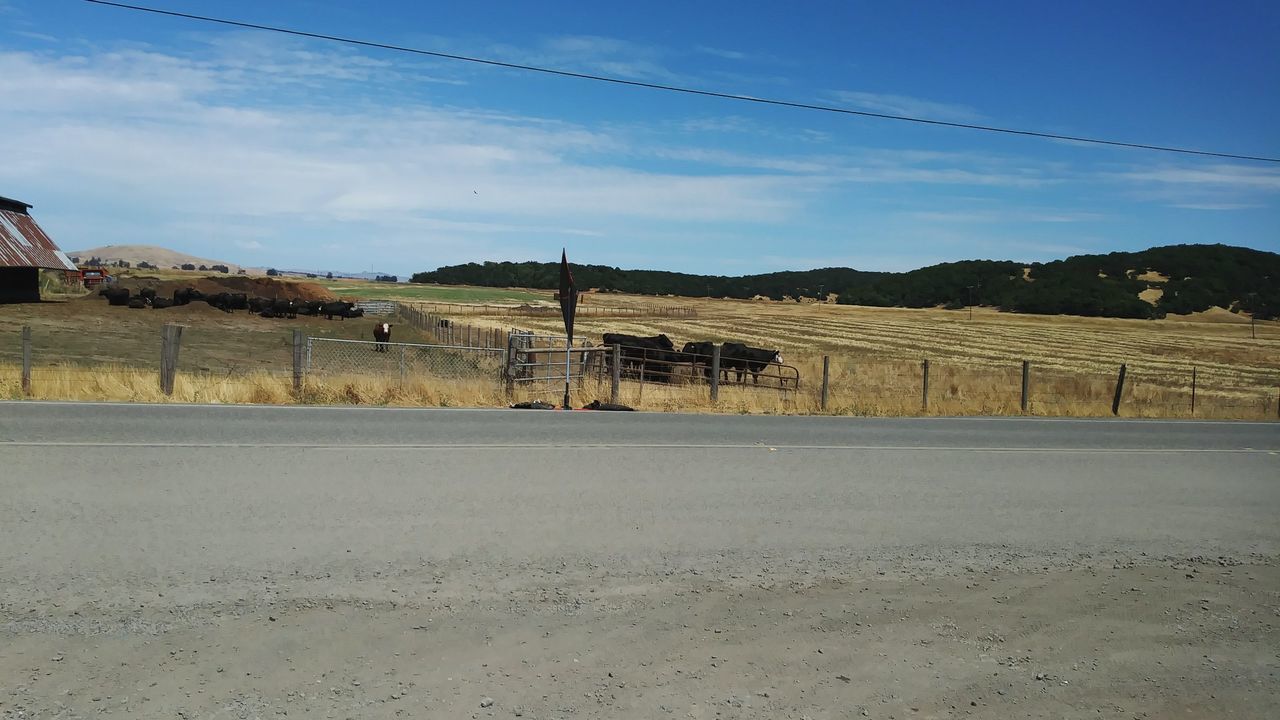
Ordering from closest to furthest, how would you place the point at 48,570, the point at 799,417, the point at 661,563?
the point at 48,570, the point at 661,563, the point at 799,417

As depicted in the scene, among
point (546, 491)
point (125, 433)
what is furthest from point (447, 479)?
point (125, 433)

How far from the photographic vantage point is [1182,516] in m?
10.1

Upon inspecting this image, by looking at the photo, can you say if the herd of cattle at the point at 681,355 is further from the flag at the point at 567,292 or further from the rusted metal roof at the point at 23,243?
the rusted metal roof at the point at 23,243

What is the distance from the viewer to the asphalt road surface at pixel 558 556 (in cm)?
513

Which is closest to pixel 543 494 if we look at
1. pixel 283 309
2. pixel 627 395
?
pixel 627 395

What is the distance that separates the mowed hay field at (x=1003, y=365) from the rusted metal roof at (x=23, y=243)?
30.2 meters

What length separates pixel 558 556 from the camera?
746 centimetres

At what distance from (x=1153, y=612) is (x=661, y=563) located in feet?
11.4

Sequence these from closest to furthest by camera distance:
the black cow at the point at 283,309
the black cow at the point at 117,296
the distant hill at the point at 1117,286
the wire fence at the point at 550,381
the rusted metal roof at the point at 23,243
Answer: the wire fence at the point at 550,381 < the rusted metal roof at the point at 23,243 < the black cow at the point at 117,296 < the black cow at the point at 283,309 < the distant hill at the point at 1117,286

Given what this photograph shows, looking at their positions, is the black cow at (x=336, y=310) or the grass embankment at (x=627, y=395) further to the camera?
the black cow at (x=336, y=310)

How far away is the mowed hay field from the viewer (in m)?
23.8

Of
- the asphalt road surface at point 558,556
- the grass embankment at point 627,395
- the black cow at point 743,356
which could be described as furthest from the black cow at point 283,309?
the asphalt road surface at point 558,556

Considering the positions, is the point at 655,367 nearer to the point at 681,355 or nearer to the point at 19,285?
the point at 681,355

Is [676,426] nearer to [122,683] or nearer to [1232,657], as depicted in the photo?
[1232,657]
